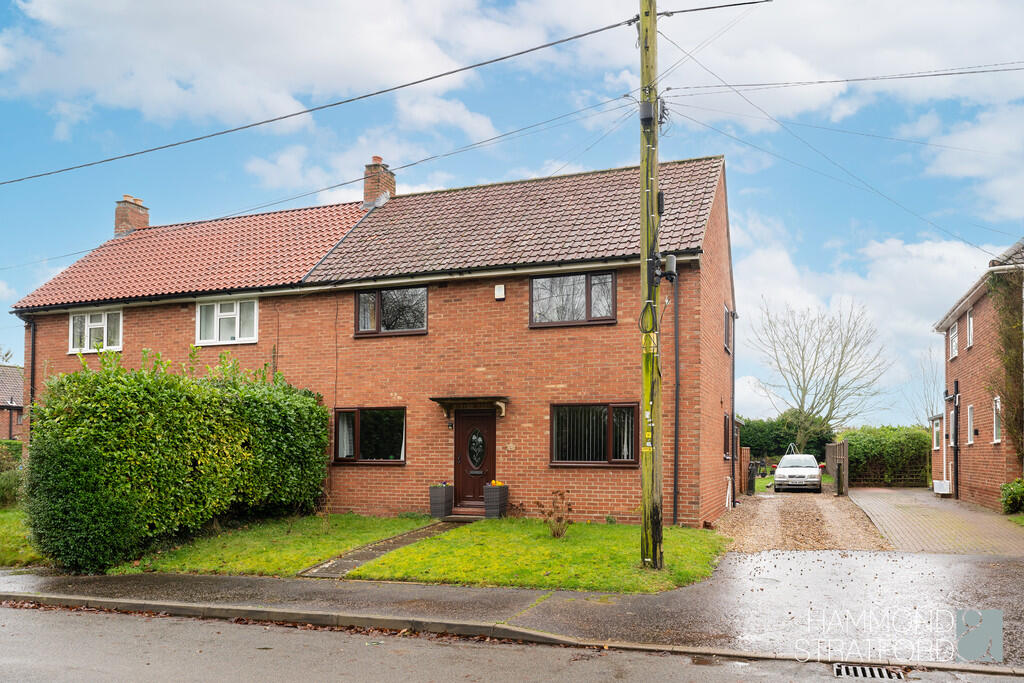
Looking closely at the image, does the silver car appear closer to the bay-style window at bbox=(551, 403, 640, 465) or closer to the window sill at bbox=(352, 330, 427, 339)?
the bay-style window at bbox=(551, 403, 640, 465)

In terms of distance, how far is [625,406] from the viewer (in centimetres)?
1698

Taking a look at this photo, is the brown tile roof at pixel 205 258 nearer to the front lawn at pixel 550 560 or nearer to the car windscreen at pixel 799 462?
the front lawn at pixel 550 560

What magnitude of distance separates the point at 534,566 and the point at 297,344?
9.96 m

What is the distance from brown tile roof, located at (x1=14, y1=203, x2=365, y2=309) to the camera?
21.5 m

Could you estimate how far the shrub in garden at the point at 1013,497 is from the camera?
18.9m

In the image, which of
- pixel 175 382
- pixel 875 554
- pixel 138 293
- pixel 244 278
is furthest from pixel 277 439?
pixel 875 554

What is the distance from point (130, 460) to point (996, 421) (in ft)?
64.0

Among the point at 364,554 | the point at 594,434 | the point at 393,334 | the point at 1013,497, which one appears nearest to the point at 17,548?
the point at 364,554

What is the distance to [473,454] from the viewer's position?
18.4m

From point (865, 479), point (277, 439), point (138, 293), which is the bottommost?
point (865, 479)

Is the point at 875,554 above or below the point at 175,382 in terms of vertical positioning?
below

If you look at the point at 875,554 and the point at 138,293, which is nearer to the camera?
the point at 875,554

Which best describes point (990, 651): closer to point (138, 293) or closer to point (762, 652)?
point (762, 652)

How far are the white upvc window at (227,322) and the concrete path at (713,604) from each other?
8.34m
